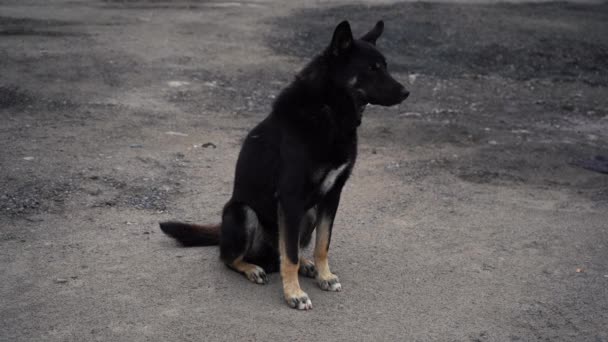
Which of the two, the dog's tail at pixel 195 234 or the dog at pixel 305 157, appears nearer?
the dog at pixel 305 157

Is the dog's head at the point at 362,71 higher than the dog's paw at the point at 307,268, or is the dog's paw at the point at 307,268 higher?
the dog's head at the point at 362,71

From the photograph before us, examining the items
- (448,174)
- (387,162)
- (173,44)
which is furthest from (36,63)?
(448,174)

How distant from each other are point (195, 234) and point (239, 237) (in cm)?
63

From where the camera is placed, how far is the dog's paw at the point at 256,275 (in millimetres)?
4766

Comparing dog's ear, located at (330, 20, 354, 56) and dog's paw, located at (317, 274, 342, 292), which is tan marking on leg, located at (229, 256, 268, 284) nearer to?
dog's paw, located at (317, 274, 342, 292)

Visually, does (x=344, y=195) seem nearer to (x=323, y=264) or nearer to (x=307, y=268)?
(x=307, y=268)

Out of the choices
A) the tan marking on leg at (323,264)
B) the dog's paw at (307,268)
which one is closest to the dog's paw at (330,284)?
the tan marking on leg at (323,264)

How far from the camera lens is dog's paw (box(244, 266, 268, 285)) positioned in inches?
188

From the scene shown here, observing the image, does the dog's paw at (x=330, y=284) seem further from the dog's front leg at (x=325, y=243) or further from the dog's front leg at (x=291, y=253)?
the dog's front leg at (x=291, y=253)

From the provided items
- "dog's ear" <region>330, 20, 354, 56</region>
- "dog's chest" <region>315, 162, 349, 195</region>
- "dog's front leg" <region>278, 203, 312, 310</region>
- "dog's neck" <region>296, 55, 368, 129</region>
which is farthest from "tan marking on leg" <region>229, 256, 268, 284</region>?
"dog's ear" <region>330, 20, 354, 56</region>

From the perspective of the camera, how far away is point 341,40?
4.42m

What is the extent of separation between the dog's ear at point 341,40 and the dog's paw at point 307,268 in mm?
1431

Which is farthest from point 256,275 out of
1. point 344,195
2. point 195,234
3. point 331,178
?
point 344,195

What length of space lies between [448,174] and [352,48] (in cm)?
303
